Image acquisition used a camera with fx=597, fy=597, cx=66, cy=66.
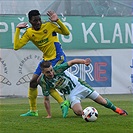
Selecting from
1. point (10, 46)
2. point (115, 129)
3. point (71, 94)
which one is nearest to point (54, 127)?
point (115, 129)

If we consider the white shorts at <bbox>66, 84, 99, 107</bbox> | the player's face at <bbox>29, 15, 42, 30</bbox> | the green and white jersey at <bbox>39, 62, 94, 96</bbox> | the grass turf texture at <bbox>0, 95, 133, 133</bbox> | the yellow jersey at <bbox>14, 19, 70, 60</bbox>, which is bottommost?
the grass turf texture at <bbox>0, 95, 133, 133</bbox>

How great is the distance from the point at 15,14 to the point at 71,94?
8.47m

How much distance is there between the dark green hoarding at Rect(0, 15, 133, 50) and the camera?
18.5 meters

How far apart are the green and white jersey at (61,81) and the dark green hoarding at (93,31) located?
7.95 m

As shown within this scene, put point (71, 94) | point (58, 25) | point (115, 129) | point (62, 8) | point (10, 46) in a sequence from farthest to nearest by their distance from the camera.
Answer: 1. point (62, 8)
2. point (10, 46)
3. point (58, 25)
4. point (71, 94)
5. point (115, 129)

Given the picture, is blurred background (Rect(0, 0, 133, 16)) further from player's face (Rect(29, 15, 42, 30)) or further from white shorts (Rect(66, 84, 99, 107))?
white shorts (Rect(66, 84, 99, 107))

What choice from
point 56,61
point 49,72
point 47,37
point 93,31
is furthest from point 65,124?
point 93,31

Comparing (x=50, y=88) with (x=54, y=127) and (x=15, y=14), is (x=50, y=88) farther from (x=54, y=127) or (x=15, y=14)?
(x=15, y=14)

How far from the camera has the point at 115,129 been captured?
862cm

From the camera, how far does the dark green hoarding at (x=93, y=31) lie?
18516mm

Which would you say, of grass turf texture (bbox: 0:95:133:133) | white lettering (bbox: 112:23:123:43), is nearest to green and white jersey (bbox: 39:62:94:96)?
grass turf texture (bbox: 0:95:133:133)

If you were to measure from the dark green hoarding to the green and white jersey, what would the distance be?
26.1 ft

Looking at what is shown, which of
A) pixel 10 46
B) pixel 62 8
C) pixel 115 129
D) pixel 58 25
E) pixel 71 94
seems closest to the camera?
pixel 115 129

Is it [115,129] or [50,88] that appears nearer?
[115,129]
